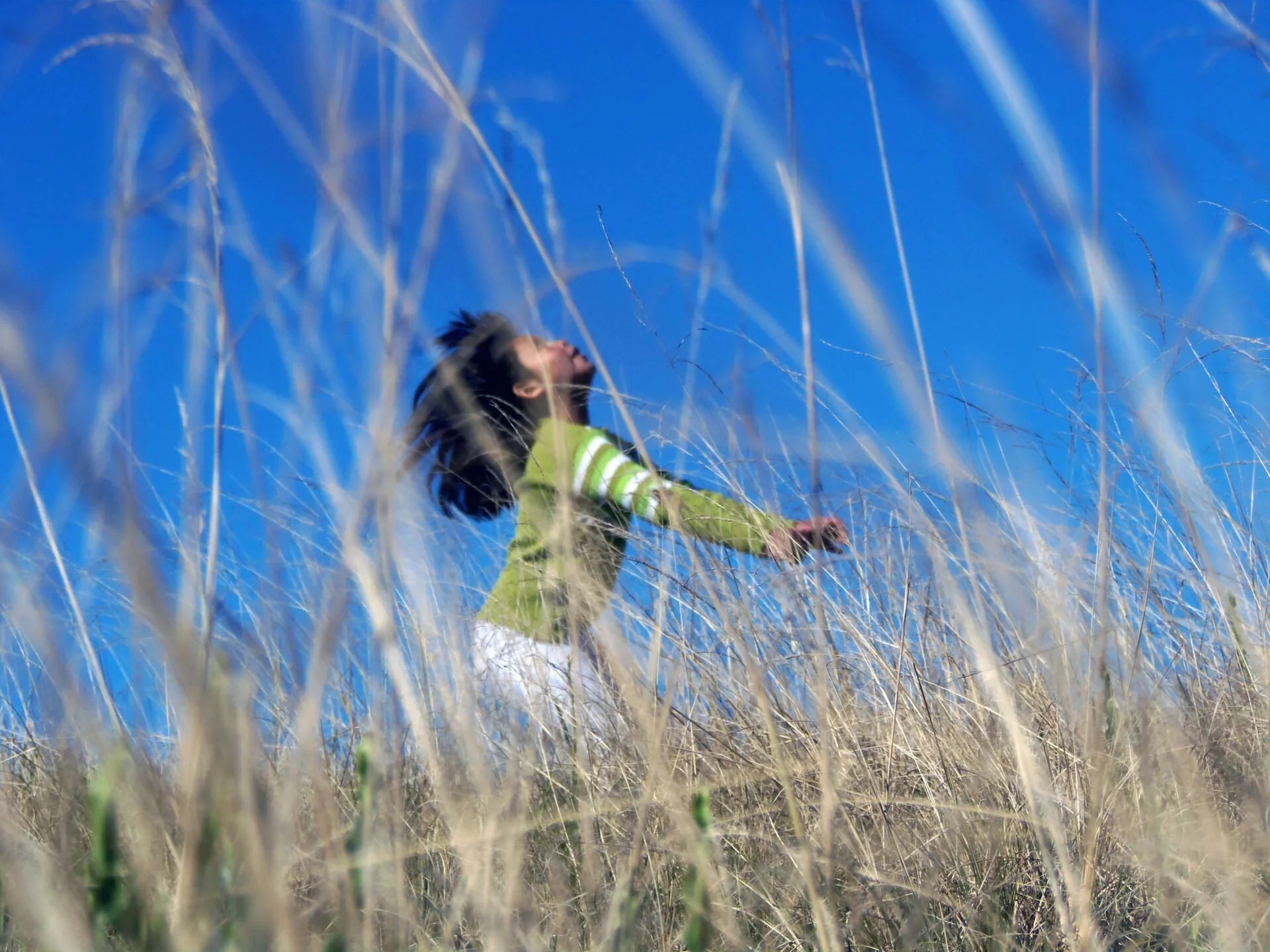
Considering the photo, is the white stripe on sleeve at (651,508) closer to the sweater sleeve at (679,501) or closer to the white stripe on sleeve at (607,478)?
A: the sweater sleeve at (679,501)

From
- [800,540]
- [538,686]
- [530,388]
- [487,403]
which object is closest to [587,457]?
[487,403]

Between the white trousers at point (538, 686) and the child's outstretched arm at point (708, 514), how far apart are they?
26 centimetres

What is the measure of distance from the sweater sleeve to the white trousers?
258mm

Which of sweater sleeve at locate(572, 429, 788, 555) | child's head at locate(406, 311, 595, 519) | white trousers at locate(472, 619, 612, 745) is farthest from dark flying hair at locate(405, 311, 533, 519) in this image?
white trousers at locate(472, 619, 612, 745)

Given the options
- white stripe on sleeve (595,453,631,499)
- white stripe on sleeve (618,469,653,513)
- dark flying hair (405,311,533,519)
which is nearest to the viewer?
dark flying hair (405,311,533,519)

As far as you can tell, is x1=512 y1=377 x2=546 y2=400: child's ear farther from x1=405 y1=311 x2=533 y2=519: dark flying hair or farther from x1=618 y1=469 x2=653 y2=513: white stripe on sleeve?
x1=618 y1=469 x2=653 y2=513: white stripe on sleeve

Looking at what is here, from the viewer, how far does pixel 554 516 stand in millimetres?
1252

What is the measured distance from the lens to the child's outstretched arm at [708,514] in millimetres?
1372

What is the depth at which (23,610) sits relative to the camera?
2.02 feet

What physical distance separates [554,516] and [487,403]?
3.01 feet

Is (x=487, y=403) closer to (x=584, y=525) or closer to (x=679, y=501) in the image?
(x=584, y=525)

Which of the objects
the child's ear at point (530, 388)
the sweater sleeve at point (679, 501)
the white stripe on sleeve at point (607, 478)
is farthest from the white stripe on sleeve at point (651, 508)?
the child's ear at point (530, 388)

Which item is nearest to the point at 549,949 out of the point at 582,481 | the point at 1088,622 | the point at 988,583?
the point at 988,583

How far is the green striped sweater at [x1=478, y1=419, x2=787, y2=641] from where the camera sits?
1.43 meters
